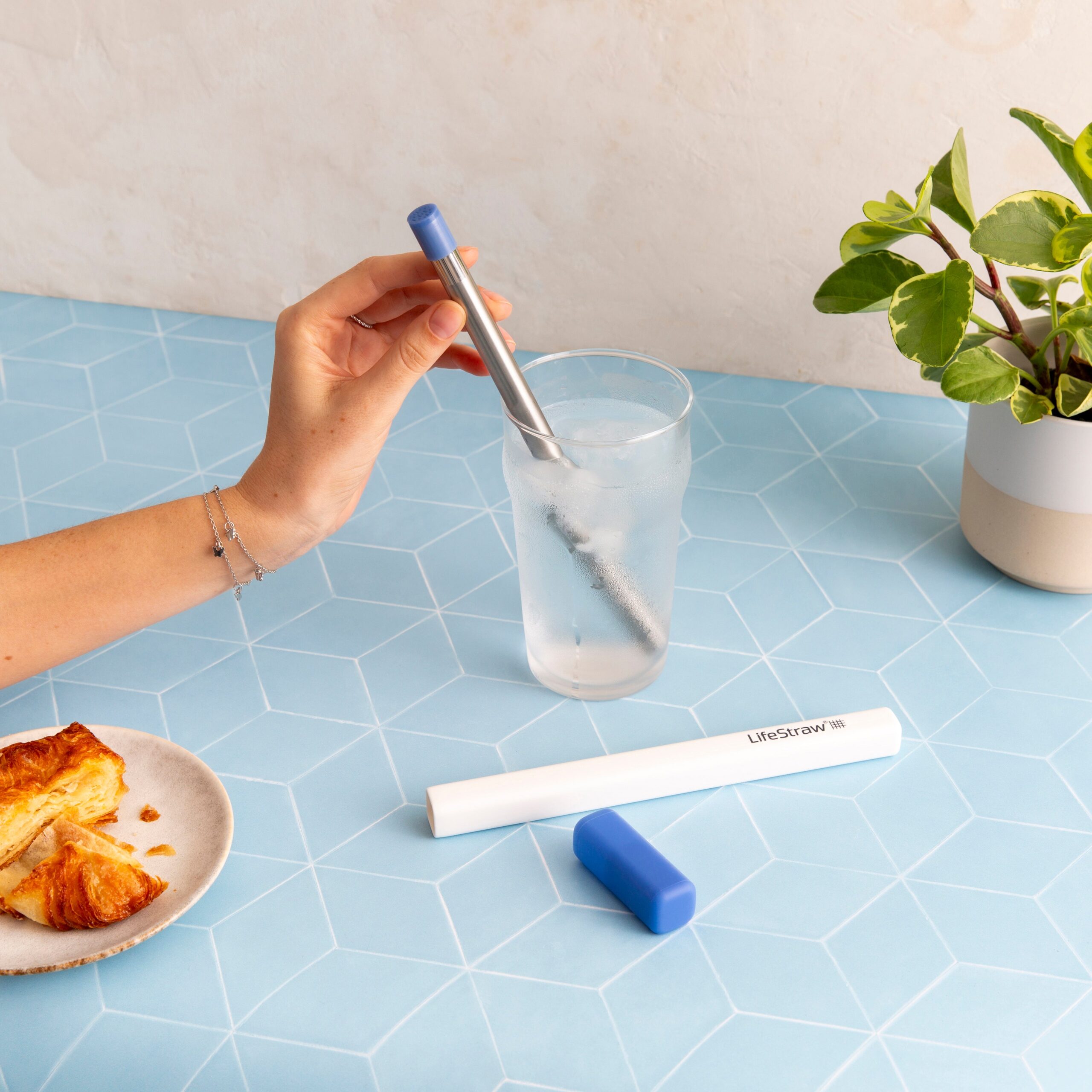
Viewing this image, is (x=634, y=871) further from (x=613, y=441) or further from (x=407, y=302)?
(x=407, y=302)

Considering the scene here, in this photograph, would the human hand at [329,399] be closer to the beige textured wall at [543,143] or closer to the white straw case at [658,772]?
the white straw case at [658,772]

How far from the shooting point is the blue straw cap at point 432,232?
60 cm

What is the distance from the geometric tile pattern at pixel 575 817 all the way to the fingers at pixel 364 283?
241mm

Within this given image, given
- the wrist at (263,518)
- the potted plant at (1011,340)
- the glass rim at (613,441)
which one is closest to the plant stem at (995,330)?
the potted plant at (1011,340)

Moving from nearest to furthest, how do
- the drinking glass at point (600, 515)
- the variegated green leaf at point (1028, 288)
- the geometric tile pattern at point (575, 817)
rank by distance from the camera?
the geometric tile pattern at point (575, 817) < the drinking glass at point (600, 515) < the variegated green leaf at point (1028, 288)

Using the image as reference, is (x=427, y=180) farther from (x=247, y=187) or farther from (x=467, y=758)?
(x=467, y=758)

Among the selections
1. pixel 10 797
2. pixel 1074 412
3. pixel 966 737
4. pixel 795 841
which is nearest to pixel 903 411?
pixel 1074 412

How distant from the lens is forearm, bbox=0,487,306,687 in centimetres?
68

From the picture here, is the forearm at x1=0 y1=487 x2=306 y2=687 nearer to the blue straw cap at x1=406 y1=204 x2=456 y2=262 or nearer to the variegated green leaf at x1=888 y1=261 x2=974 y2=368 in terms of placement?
the blue straw cap at x1=406 y1=204 x2=456 y2=262

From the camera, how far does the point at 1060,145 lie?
0.72 metres

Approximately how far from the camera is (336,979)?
59 centimetres

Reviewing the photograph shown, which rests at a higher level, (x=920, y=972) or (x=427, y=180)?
(x=427, y=180)

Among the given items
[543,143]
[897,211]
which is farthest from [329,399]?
[543,143]

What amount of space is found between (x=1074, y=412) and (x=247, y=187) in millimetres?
800
